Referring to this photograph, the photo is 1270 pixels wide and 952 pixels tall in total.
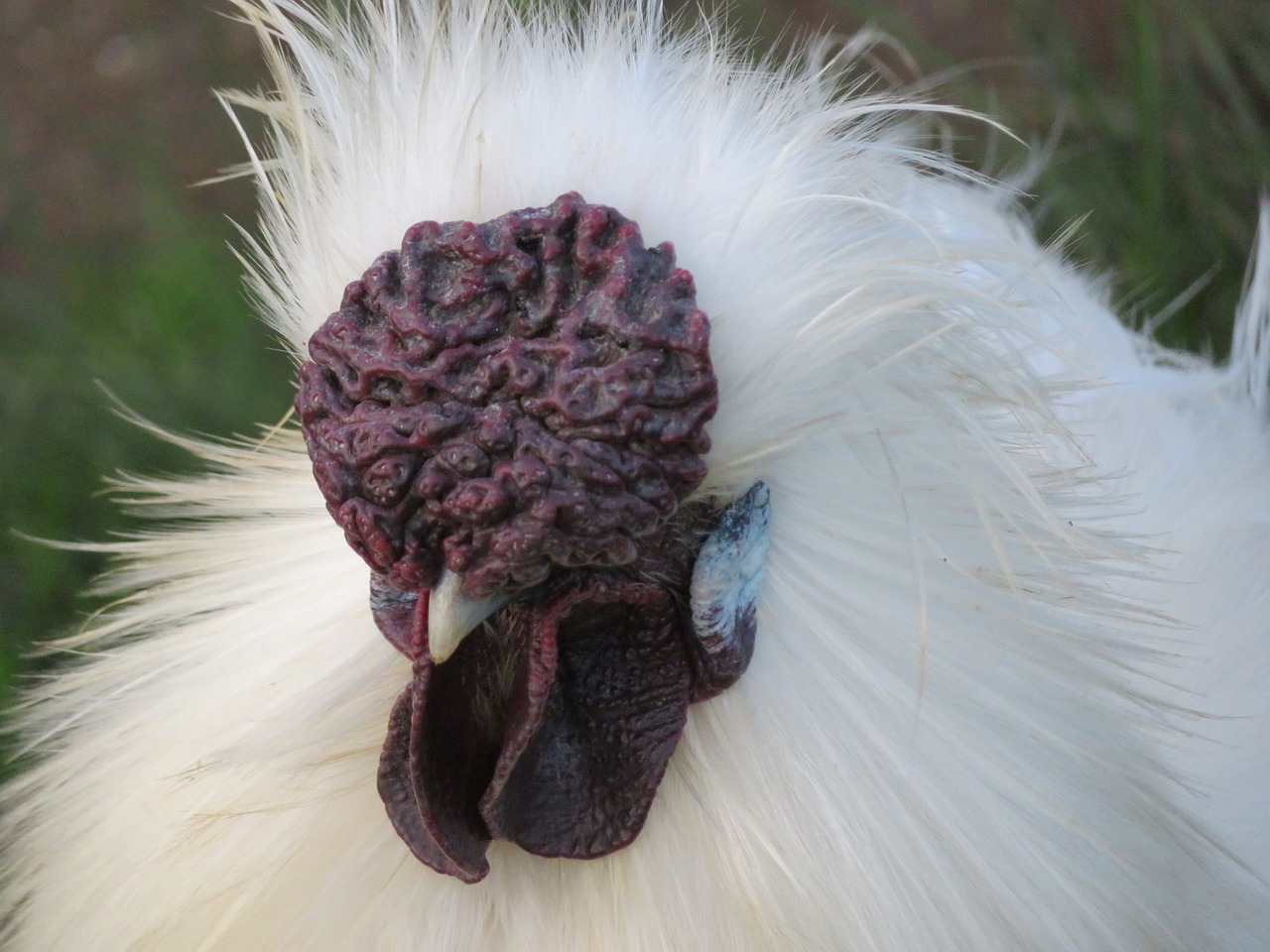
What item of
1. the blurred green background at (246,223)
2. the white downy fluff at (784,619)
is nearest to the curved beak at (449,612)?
the white downy fluff at (784,619)

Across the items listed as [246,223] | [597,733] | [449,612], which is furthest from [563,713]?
[246,223]

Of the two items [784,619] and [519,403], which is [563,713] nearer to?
[784,619]

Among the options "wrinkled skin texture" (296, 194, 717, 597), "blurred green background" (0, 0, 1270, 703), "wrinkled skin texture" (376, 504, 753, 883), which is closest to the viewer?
"wrinkled skin texture" (296, 194, 717, 597)

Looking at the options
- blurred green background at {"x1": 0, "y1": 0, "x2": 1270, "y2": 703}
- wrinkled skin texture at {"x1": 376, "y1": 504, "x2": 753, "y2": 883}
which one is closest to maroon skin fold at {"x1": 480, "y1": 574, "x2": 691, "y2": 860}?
wrinkled skin texture at {"x1": 376, "y1": 504, "x2": 753, "y2": 883}

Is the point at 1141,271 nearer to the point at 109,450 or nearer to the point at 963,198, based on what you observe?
the point at 963,198

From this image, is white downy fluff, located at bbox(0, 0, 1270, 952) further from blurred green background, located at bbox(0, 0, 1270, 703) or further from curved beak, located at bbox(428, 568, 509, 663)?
blurred green background, located at bbox(0, 0, 1270, 703)

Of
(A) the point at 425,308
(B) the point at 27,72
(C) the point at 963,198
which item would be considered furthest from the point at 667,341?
(B) the point at 27,72

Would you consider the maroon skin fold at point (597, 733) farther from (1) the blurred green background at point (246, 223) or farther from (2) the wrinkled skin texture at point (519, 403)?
(1) the blurred green background at point (246, 223)
